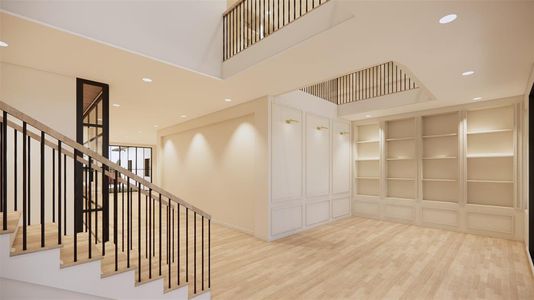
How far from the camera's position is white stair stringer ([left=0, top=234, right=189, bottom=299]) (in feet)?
6.27

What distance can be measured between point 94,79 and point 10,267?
11.4 feet

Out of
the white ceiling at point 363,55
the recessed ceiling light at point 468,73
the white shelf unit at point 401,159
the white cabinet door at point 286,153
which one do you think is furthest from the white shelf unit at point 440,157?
the white cabinet door at point 286,153

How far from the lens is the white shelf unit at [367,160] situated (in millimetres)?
7484

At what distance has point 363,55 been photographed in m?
3.43

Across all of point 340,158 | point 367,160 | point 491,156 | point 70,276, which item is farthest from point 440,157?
point 70,276

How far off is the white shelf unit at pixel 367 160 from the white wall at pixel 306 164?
1.49ft

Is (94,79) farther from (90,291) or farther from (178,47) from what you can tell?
(90,291)

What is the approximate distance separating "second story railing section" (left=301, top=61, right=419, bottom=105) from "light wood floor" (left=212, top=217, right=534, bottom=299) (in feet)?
12.3

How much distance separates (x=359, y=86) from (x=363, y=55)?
4.20 meters

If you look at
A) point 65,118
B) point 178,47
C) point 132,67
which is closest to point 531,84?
point 178,47

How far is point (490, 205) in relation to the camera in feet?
18.4

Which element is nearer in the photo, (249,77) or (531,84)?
(531,84)

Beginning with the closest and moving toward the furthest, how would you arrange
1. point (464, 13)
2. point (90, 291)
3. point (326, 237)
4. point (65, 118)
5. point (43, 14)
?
1. point (90, 291)
2. point (464, 13)
3. point (43, 14)
4. point (65, 118)
5. point (326, 237)

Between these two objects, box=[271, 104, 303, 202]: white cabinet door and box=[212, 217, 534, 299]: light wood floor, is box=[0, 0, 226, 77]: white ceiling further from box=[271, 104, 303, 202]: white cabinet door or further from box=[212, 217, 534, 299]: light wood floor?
box=[212, 217, 534, 299]: light wood floor
